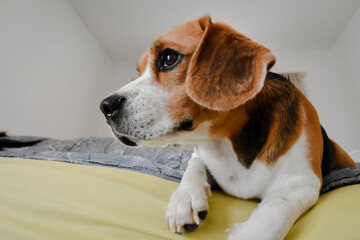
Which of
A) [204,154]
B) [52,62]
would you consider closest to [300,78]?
[204,154]

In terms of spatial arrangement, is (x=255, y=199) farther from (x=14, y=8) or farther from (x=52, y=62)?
(x=52, y=62)

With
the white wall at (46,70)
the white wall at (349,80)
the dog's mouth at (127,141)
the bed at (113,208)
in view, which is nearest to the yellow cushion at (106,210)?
the bed at (113,208)

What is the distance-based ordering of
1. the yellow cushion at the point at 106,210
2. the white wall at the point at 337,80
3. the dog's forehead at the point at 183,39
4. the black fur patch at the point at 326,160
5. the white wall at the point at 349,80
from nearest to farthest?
the yellow cushion at the point at 106,210
the dog's forehead at the point at 183,39
the black fur patch at the point at 326,160
the white wall at the point at 349,80
the white wall at the point at 337,80

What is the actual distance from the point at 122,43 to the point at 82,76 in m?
1.11

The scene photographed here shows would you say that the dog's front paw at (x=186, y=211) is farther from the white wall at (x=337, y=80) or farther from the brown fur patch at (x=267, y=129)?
the white wall at (x=337, y=80)

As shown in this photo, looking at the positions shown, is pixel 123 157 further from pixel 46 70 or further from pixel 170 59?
pixel 46 70

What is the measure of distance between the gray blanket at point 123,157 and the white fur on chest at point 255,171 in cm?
17

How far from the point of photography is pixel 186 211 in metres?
0.49

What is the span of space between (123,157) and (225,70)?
818 mm

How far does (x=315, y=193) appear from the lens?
1.86 feet

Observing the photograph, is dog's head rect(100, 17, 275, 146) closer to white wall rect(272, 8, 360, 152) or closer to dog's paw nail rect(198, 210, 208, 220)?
dog's paw nail rect(198, 210, 208, 220)

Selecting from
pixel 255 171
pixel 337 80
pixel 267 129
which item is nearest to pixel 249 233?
pixel 255 171

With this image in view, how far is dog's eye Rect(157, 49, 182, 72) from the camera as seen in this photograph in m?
0.69

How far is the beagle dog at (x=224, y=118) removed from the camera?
0.59 meters
